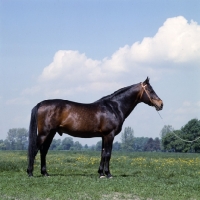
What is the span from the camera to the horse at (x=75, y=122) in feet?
36.0

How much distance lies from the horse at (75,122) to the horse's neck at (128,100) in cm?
4

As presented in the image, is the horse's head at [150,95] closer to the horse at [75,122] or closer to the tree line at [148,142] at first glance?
the horse at [75,122]

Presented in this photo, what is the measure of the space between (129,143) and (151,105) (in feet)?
405

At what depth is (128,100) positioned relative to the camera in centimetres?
1166

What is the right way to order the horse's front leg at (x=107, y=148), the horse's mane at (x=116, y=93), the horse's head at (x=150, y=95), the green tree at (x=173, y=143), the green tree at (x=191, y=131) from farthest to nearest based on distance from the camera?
the green tree at (x=191, y=131) < the green tree at (x=173, y=143) < the horse's mane at (x=116, y=93) < the horse's head at (x=150, y=95) < the horse's front leg at (x=107, y=148)

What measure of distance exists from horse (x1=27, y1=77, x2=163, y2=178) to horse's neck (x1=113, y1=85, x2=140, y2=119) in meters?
0.04

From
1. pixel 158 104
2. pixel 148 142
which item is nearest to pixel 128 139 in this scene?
pixel 148 142

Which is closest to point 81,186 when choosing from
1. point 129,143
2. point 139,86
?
point 139,86

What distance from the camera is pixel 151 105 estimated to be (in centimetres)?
1180

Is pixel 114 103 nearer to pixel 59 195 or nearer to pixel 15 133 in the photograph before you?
pixel 59 195

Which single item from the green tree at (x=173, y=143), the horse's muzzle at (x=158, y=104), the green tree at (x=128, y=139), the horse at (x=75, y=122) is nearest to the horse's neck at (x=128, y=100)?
the horse at (x=75, y=122)

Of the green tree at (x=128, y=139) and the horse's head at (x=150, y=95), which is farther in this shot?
the green tree at (x=128, y=139)

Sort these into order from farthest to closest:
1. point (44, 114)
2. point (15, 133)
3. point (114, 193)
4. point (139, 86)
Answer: point (15, 133) < point (139, 86) < point (44, 114) < point (114, 193)

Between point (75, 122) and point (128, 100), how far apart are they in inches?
74.7
